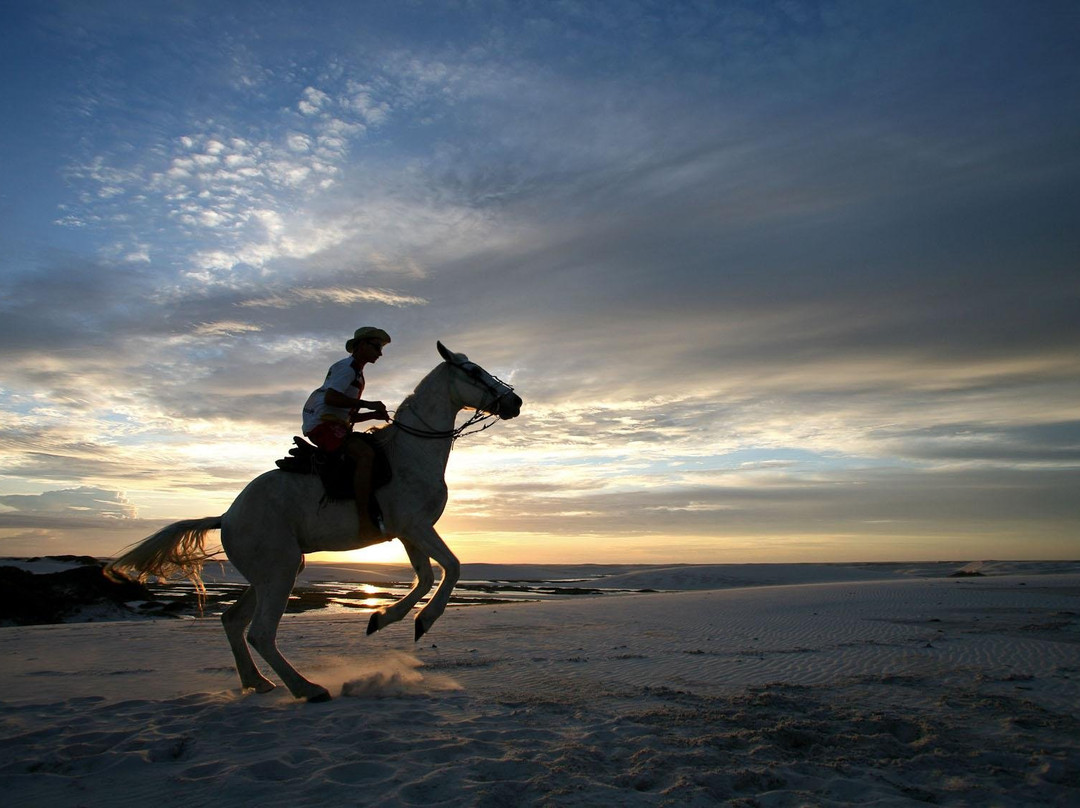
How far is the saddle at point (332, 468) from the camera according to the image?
7.01 m

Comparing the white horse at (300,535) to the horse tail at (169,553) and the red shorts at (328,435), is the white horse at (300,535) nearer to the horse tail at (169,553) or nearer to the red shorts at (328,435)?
the horse tail at (169,553)

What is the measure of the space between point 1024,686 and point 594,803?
19.4ft

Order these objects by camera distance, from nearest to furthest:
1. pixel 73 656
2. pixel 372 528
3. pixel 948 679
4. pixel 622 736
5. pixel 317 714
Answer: pixel 622 736 < pixel 317 714 < pixel 372 528 < pixel 948 679 < pixel 73 656

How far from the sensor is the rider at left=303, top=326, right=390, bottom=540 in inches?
275

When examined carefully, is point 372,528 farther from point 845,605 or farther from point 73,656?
point 845,605

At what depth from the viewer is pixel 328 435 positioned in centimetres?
722

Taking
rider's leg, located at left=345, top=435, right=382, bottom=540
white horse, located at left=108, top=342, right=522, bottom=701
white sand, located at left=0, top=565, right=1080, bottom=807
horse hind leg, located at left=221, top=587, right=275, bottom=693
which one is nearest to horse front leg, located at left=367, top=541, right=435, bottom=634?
white horse, located at left=108, top=342, right=522, bottom=701

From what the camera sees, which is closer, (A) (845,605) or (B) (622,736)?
(B) (622,736)

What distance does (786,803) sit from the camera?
3959mm

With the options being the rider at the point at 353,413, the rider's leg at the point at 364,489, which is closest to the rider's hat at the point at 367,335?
the rider at the point at 353,413

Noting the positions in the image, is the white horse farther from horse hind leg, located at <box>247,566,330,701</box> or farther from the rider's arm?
the rider's arm

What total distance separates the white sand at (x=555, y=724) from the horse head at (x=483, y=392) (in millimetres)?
3004

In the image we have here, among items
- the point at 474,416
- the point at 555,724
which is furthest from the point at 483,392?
the point at 555,724

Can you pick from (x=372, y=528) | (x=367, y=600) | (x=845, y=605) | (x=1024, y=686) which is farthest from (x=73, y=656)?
(x=845, y=605)
